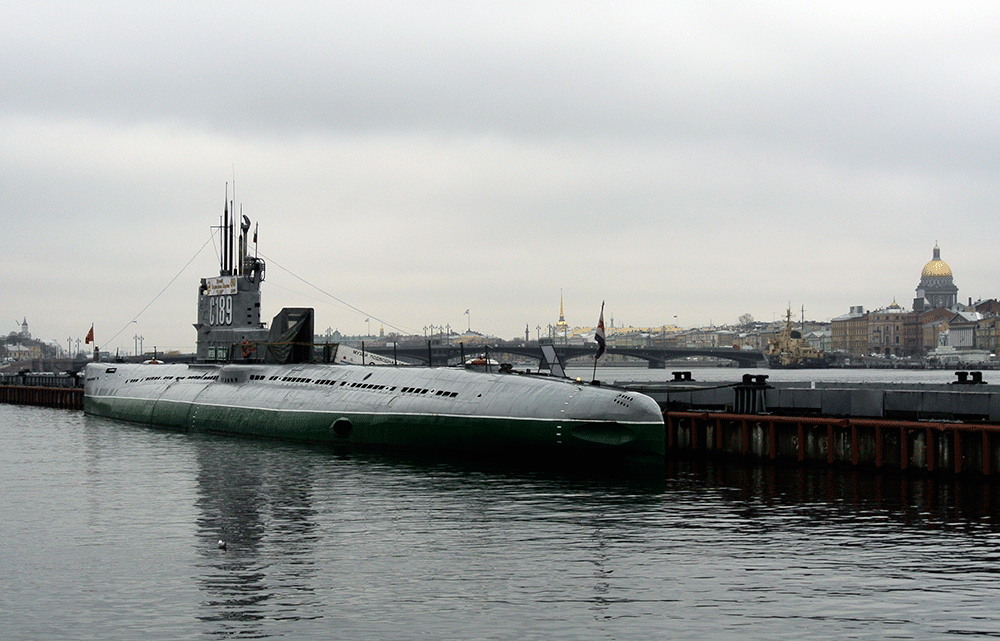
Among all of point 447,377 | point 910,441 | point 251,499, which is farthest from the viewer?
point 447,377

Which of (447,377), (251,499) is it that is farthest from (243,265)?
(251,499)

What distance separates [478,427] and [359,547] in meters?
12.6

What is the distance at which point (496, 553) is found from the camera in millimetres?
21094

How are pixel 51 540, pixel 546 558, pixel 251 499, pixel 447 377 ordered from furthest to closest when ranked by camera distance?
pixel 447 377 → pixel 251 499 → pixel 51 540 → pixel 546 558

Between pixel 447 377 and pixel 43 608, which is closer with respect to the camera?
pixel 43 608

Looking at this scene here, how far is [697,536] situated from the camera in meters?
22.9

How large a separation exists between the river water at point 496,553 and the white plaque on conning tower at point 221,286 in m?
18.9

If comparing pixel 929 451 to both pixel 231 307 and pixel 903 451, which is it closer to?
pixel 903 451

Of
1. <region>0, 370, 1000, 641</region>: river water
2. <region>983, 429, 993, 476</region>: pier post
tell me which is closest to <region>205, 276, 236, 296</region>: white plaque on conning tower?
<region>0, 370, 1000, 641</region>: river water

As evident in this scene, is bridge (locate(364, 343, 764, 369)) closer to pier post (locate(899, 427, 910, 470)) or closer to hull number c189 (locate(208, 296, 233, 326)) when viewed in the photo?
hull number c189 (locate(208, 296, 233, 326))

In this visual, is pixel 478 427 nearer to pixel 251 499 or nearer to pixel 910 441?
pixel 251 499

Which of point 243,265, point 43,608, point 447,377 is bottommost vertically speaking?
point 43,608

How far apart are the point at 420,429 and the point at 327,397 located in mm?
6241

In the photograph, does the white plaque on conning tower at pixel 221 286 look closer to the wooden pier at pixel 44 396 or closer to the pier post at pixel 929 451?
the wooden pier at pixel 44 396
